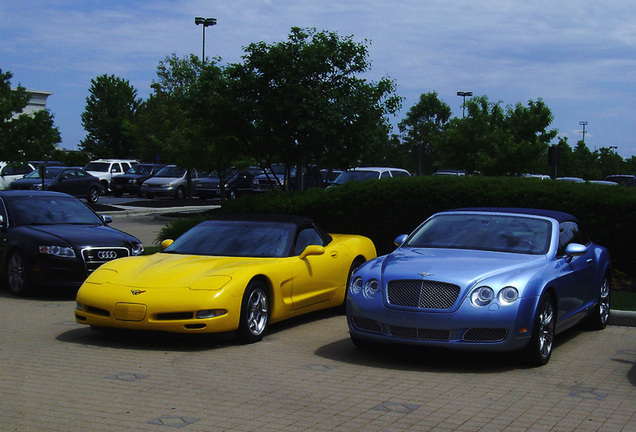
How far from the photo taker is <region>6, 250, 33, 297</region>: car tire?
11.6 meters

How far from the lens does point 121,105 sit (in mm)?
73562

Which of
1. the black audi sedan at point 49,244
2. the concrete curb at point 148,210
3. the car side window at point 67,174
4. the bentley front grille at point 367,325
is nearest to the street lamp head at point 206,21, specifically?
the car side window at point 67,174

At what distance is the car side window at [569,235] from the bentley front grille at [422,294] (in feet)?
5.92

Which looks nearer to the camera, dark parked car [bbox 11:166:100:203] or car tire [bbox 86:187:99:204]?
dark parked car [bbox 11:166:100:203]

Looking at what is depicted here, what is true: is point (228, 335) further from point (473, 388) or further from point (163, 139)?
point (163, 139)

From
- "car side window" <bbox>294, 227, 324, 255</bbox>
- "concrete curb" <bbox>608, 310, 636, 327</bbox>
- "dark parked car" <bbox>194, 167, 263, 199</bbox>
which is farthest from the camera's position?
"dark parked car" <bbox>194, 167, 263, 199</bbox>

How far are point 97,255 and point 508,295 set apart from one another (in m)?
6.58

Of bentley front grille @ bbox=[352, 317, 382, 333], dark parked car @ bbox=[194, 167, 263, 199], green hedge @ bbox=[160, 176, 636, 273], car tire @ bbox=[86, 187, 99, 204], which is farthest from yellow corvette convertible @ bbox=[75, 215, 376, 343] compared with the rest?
dark parked car @ bbox=[194, 167, 263, 199]

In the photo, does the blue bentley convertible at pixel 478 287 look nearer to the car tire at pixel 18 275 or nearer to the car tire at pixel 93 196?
the car tire at pixel 18 275

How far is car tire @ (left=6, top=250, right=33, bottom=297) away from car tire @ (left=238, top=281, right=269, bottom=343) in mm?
4483

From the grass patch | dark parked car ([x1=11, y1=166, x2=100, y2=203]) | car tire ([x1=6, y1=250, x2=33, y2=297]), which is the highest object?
dark parked car ([x1=11, y1=166, x2=100, y2=203])

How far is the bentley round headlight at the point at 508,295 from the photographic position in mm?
7270

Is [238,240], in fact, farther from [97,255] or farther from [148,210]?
[148,210]

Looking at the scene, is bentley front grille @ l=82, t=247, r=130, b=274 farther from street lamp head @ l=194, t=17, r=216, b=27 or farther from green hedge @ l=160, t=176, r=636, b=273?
street lamp head @ l=194, t=17, r=216, b=27
